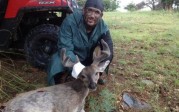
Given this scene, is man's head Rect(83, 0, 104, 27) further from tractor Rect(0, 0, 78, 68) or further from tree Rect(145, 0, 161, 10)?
tree Rect(145, 0, 161, 10)

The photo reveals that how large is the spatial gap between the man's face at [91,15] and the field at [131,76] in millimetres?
1182

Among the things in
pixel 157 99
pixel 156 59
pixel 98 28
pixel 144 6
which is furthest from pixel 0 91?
pixel 144 6

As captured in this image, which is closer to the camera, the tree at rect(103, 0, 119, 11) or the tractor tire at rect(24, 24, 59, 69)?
the tractor tire at rect(24, 24, 59, 69)

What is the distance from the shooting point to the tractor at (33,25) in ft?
22.7

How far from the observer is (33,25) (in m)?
7.46

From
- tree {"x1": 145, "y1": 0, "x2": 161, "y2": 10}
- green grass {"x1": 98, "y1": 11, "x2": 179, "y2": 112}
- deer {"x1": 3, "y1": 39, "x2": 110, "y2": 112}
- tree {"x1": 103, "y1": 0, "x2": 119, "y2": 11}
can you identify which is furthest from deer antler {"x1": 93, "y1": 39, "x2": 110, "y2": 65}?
tree {"x1": 145, "y1": 0, "x2": 161, "y2": 10}

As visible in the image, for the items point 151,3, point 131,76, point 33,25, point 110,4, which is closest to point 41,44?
point 33,25

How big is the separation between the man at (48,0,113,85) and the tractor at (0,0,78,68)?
112 centimetres

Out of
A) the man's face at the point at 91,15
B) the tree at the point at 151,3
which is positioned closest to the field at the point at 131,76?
the man's face at the point at 91,15

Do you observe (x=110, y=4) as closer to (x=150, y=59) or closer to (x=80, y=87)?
(x=150, y=59)

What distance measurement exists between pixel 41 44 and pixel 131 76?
5.54 feet

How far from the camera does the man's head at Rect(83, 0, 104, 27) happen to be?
557 centimetres

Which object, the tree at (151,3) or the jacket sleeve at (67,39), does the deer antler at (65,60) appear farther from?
the tree at (151,3)

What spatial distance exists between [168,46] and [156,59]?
1157 mm
